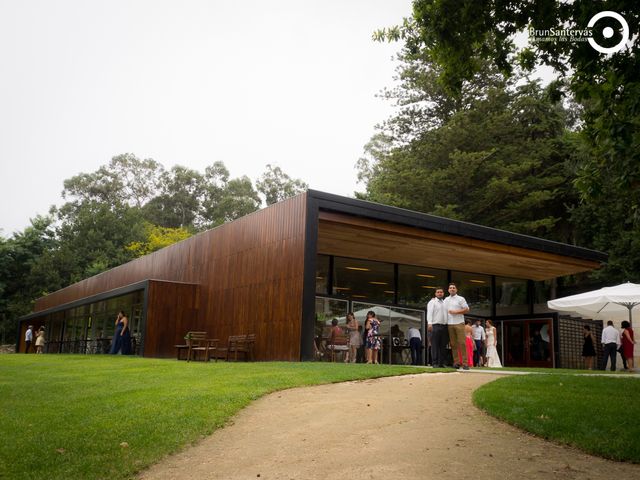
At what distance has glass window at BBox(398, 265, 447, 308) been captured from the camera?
21.2 meters

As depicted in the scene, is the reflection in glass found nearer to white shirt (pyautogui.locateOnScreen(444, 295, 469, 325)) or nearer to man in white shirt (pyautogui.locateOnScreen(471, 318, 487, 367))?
man in white shirt (pyautogui.locateOnScreen(471, 318, 487, 367))

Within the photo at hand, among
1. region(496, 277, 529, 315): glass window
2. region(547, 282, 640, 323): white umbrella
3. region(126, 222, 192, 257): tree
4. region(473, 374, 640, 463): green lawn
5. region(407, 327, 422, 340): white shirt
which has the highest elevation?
region(126, 222, 192, 257): tree

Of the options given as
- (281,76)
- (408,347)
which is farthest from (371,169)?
(408,347)

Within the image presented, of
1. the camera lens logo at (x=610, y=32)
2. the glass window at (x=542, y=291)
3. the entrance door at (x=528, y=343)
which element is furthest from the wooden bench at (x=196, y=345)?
the glass window at (x=542, y=291)

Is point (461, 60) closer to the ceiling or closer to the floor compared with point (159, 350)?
closer to the ceiling

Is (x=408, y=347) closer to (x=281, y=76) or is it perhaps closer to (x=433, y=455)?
(x=433, y=455)

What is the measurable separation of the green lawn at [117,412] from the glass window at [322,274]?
7.63 m

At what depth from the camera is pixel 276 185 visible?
207 feet

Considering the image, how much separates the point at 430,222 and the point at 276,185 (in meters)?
46.9

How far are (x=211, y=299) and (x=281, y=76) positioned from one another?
35895mm

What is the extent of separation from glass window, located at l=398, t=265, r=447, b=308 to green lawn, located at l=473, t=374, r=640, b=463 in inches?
475

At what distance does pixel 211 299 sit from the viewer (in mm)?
19641

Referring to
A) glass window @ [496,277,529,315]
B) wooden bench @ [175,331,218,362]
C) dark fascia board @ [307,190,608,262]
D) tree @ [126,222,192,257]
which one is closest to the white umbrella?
dark fascia board @ [307,190,608,262]

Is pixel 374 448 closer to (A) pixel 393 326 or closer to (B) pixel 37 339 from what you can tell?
(A) pixel 393 326
